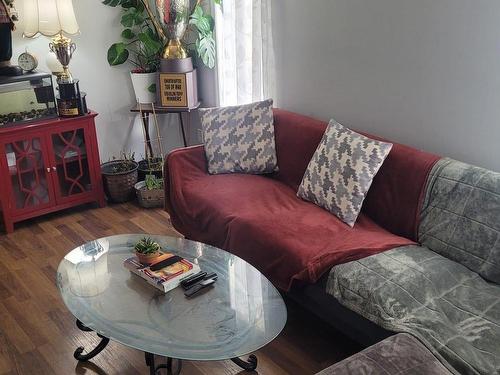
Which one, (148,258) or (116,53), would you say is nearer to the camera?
(148,258)

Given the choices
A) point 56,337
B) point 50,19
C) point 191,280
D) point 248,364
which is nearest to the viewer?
point 191,280

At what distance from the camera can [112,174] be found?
3590mm

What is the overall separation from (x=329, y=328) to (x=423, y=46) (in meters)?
1.32

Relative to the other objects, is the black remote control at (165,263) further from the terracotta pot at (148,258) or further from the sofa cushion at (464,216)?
the sofa cushion at (464,216)

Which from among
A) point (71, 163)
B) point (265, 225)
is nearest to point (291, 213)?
point (265, 225)

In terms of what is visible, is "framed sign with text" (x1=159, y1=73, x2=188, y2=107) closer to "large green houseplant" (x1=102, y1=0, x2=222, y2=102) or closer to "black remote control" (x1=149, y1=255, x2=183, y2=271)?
"large green houseplant" (x1=102, y1=0, x2=222, y2=102)

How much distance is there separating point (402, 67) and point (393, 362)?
1.47 m

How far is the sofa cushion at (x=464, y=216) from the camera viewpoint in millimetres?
2041

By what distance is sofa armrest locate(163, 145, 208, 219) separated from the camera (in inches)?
116

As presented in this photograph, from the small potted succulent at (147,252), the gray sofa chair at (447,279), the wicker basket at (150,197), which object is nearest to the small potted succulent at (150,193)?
the wicker basket at (150,197)

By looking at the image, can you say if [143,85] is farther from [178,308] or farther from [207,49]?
[178,308]

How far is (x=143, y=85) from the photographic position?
3.64 m

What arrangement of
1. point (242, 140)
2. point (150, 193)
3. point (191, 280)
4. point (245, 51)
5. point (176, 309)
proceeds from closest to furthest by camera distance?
1. point (176, 309)
2. point (191, 280)
3. point (242, 140)
4. point (245, 51)
5. point (150, 193)

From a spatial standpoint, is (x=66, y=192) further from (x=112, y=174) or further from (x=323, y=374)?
(x=323, y=374)
